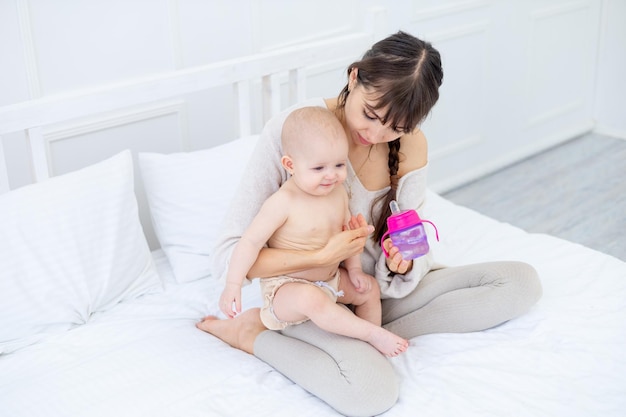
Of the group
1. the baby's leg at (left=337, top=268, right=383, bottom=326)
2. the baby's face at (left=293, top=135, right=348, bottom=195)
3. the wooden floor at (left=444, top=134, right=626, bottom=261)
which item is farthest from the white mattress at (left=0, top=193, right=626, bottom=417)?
the wooden floor at (left=444, top=134, right=626, bottom=261)

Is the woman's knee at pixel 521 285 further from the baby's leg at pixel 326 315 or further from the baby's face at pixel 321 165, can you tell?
the baby's face at pixel 321 165

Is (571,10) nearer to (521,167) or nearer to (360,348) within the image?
(521,167)

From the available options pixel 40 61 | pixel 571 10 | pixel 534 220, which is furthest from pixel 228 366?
pixel 571 10

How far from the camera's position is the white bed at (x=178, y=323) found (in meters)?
1.57

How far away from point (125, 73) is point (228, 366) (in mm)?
1037

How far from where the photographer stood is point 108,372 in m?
1.66

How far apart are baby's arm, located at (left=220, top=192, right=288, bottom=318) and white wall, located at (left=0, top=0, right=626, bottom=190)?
67 centimetres

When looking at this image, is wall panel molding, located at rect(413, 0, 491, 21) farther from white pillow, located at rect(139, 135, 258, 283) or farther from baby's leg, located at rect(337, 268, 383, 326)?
baby's leg, located at rect(337, 268, 383, 326)

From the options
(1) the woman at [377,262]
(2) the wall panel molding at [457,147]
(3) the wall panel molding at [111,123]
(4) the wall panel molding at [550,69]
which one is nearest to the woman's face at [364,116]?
(1) the woman at [377,262]

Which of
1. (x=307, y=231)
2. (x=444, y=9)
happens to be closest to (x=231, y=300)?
(x=307, y=231)

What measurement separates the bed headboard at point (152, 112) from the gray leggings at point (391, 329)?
723 millimetres

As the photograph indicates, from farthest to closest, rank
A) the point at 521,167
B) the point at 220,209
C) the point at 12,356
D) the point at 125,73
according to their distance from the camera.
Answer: the point at 521,167, the point at 125,73, the point at 220,209, the point at 12,356

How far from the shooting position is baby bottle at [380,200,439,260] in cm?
164

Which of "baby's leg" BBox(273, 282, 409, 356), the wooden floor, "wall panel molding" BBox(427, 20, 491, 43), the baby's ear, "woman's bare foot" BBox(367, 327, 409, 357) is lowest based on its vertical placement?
the wooden floor
